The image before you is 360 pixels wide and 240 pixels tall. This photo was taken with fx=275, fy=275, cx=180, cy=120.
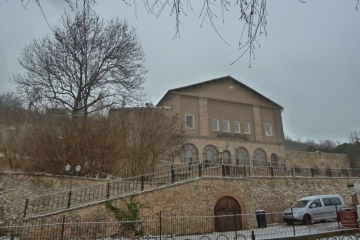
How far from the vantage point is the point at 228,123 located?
29781 millimetres

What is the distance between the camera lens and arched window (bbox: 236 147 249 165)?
27.7m

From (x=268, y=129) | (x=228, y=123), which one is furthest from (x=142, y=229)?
(x=268, y=129)

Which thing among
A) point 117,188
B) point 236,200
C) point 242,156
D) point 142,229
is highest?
point 242,156

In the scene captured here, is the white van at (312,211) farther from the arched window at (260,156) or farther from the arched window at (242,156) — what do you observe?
the arched window at (260,156)

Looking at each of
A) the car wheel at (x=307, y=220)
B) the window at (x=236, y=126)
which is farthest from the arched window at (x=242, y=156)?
the car wheel at (x=307, y=220)

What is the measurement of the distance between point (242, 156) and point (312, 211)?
544 inches

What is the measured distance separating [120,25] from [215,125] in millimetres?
14540

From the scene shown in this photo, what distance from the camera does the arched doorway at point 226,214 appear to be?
13670 millimetres

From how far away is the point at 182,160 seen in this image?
24516 millimetres

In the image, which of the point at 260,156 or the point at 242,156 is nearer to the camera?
the point at 242,156

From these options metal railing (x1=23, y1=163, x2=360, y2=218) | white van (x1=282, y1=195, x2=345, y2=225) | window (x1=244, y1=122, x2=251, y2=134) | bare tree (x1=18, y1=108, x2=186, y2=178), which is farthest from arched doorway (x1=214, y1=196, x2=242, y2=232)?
window (x1=244, y1=122, x2=251, y2=134)

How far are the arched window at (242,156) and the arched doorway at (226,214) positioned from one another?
510 inches

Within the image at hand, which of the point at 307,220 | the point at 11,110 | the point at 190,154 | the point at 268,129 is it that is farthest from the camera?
the point at 268,129

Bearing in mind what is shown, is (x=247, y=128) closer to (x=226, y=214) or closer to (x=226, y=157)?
(x=226, y=157)
